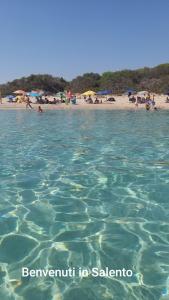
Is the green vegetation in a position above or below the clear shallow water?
above

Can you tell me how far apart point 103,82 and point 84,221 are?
72.2 m

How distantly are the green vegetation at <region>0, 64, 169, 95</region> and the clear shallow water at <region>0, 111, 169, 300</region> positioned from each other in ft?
192

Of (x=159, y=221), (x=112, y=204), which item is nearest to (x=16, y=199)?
(x=112, y=204)

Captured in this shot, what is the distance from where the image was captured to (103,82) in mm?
76500

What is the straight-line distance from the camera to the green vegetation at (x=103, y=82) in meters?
70.5

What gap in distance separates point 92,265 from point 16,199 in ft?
9.80

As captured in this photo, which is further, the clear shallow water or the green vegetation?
the green vegetation

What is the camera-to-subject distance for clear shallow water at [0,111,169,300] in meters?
4.26

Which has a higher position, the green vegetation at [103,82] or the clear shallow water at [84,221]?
the green vegetation at [103,82]

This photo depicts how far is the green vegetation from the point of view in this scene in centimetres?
7050

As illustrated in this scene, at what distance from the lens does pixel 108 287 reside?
13.8 feet

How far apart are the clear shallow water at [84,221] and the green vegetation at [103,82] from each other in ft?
192

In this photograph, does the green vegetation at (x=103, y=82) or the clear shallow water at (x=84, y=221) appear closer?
the clear shallow water at (x=84, y=221)

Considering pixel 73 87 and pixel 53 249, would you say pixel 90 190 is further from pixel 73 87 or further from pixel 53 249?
pixel 73 87
